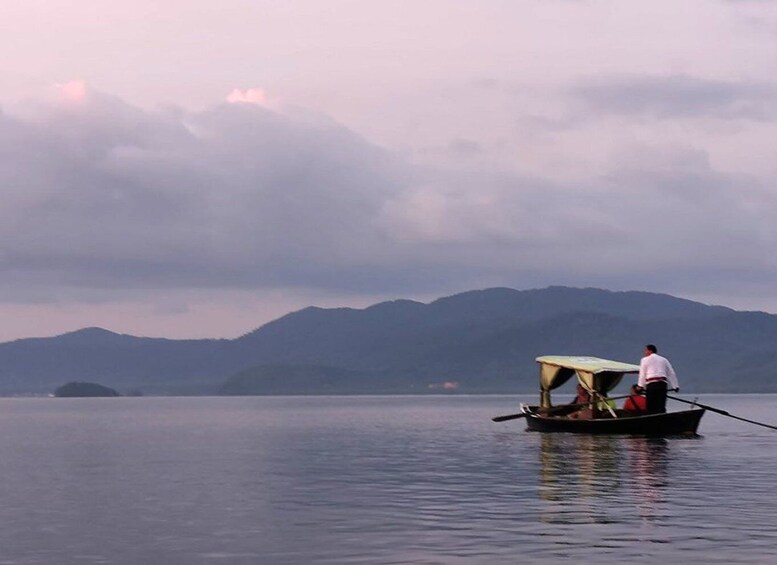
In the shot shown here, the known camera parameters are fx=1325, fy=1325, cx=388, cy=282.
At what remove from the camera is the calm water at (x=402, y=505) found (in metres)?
27.2

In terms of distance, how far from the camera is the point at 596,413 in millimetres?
69750

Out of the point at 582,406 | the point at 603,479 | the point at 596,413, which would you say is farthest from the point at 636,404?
the point at 603,479

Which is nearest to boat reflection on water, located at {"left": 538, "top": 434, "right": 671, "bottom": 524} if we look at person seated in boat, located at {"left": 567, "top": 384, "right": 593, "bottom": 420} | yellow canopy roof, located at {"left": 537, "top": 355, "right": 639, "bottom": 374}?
person seated in boat, located at {"left": 567, "top": 384, "right": 593, "bottom": 420}

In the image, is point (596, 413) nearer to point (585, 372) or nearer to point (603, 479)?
point (585, 372)

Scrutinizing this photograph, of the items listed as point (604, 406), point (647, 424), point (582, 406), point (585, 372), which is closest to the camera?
point (647, 424)

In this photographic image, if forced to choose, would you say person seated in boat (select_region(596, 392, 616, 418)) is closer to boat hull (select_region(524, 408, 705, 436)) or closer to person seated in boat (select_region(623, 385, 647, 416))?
boat hull (select_region(524, 408, 705, 436))

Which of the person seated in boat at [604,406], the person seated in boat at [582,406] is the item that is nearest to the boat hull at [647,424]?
the person seated in boat at [582,406]

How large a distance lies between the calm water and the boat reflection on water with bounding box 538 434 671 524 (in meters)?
0.09

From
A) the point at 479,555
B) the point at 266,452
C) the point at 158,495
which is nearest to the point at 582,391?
the point at 266,452

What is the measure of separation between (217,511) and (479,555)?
11.1m

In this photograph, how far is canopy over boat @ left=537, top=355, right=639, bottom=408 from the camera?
70.6 m

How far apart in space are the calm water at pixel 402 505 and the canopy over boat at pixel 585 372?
20.3 ft

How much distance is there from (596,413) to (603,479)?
90.5 feet

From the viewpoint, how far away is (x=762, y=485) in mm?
40906
